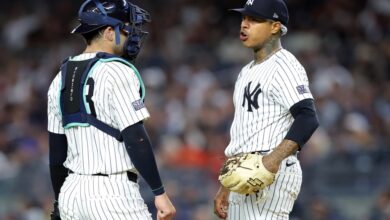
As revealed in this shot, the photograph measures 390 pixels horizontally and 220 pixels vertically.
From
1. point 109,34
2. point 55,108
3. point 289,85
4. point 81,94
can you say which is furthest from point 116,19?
point 289,85

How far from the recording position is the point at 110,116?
5.12m

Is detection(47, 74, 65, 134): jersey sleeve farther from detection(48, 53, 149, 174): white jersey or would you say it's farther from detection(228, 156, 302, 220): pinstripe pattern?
detection(228, 156, 302, 220): pinstripe pattern

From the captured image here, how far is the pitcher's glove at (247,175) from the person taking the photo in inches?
210

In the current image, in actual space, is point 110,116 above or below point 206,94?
above

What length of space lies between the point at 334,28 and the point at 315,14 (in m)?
0.64

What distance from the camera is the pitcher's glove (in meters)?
5.33

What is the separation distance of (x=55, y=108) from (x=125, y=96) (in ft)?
1.64

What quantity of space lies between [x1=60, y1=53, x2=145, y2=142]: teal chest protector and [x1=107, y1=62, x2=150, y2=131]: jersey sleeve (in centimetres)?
6

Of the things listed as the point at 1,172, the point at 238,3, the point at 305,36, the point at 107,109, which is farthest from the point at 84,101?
the point at 238,3

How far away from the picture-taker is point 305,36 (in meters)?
12.6

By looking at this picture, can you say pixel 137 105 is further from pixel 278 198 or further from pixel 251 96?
pixel 278 198

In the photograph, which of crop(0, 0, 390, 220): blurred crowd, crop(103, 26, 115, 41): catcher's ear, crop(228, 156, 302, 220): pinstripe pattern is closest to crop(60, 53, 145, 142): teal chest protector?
crop(103, 26, 115, 41): catcher's ear

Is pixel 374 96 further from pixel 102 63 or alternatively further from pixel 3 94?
pixel 102 63

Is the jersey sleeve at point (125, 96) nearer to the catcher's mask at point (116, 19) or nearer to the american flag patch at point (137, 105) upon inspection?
the american flag patch at point (137, 105)
